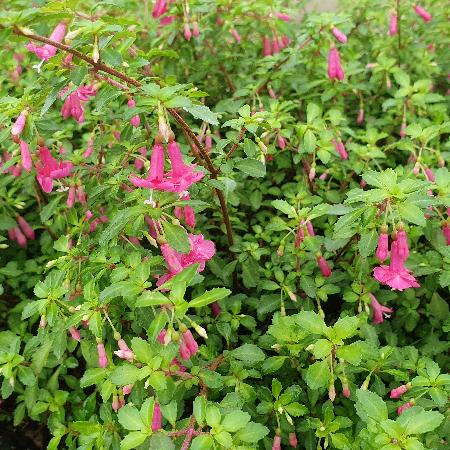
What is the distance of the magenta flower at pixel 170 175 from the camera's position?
4.13 feet

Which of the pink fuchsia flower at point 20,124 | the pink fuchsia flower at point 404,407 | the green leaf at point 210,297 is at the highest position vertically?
the pink fuchsia flower at point 20,124

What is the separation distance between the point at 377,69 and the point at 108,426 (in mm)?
1962

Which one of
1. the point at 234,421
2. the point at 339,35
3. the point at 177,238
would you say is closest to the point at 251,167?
the point at 177,238

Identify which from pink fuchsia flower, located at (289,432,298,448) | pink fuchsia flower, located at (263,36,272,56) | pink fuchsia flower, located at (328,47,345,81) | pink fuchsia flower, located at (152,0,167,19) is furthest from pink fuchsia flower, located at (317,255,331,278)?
pink fuchsia flower, located at (263,36,272,56)

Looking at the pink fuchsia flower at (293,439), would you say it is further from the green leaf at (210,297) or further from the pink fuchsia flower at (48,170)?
the pink fuchsia flower at (48,170)

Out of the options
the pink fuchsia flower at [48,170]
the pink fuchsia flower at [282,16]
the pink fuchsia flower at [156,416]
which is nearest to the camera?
the pink fuchsia flower at [156,416]

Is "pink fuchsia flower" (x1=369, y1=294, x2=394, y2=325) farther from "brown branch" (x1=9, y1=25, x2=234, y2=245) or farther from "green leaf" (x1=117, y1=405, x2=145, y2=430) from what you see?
"green leaf" (x1=117, y1=405, x2=145, y2=430)

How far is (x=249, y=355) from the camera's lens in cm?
147

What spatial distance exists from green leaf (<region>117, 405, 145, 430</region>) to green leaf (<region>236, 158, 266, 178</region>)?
76 cm

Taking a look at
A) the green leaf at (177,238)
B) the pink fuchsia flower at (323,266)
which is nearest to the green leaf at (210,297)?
the green leaf at (177,238)

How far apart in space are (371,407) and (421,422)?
0.42 feet

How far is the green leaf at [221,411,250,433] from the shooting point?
1.15 m

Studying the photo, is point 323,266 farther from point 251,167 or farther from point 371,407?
point 371,407

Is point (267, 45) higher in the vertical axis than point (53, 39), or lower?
lower
